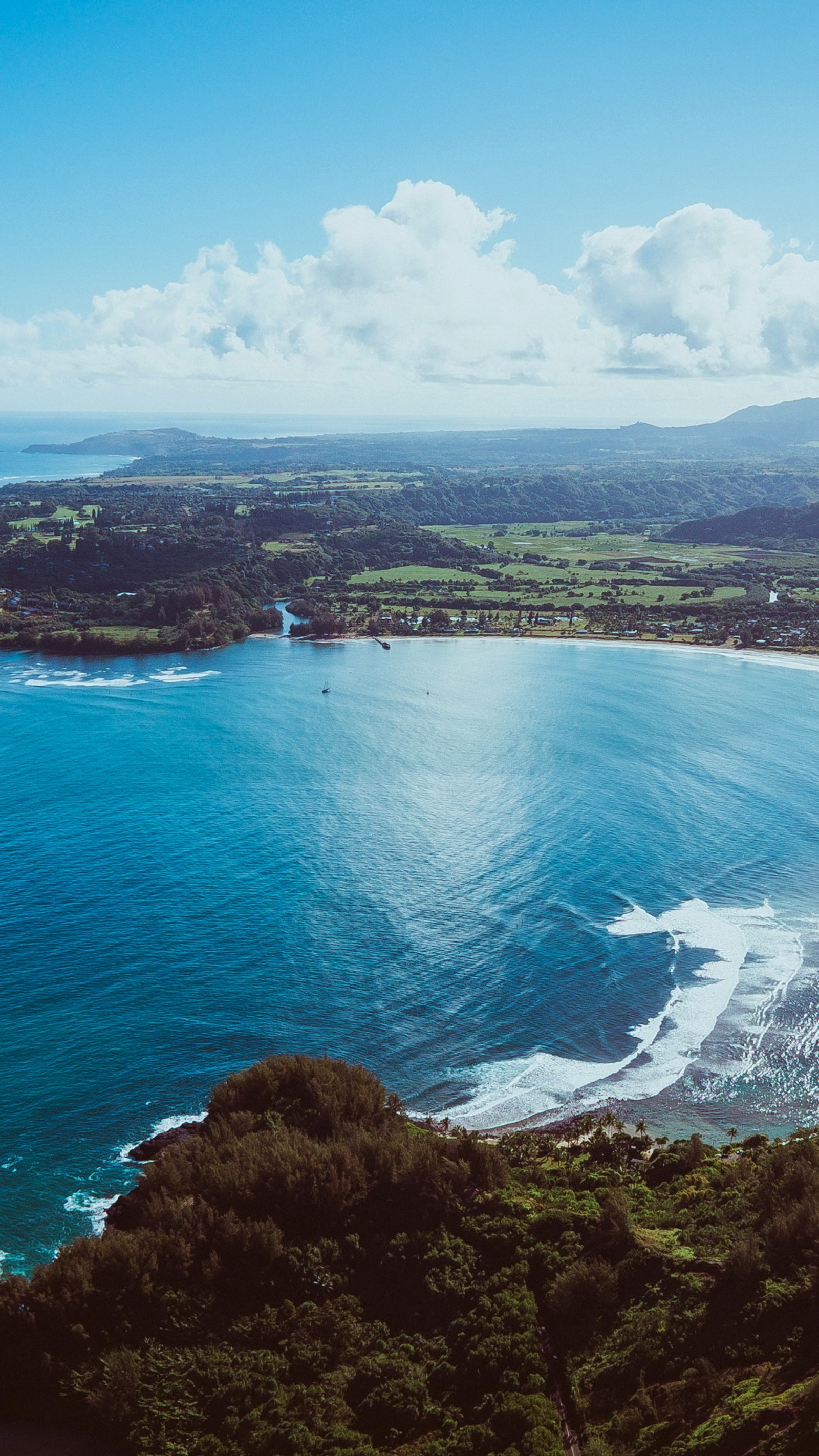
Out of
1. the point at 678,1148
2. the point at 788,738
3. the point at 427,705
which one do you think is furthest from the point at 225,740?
the point at 678,1148

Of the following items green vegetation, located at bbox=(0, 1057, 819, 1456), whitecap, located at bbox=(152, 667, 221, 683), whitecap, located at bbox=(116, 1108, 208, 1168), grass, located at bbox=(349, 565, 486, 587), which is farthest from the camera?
grass, located at bbox=(349, 565, 486, 587)

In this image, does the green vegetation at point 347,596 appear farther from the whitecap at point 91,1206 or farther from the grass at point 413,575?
the whitecap at point 91,1206

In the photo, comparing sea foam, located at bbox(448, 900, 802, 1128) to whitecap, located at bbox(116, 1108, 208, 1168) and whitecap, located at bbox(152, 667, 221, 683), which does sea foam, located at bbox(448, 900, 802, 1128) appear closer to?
whitecap, located at bbox(116, 1108, 208, 1168)

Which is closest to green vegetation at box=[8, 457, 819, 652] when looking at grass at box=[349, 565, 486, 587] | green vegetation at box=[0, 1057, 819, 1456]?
grass at box=[349, 565, 486, 587]

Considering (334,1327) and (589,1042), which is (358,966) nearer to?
(589,1042)

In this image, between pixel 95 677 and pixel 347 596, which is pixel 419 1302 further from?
Answer: pixel 347 596

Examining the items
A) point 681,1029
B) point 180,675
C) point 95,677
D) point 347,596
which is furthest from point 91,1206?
point 347,596
